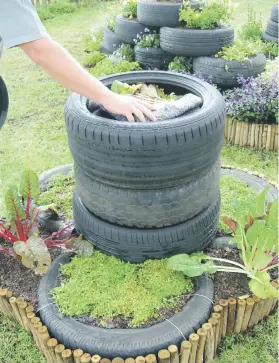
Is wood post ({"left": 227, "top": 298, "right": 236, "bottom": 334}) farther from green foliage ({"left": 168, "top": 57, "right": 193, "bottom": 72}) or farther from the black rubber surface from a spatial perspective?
green foliage ({"left": 168, "top": 57, "right": 193, "bottom": 72})

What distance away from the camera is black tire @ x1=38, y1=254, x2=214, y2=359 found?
2623 mm

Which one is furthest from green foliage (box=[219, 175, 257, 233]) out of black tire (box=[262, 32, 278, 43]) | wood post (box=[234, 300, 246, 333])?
black tire (box=[262, 32, 278, 43])

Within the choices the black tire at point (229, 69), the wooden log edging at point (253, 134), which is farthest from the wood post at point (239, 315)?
the black tire at point (229, 69)

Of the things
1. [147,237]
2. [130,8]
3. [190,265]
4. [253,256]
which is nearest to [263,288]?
[253,256]

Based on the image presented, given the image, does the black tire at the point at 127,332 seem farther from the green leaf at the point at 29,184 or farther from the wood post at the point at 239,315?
the green leaf at the point at 29,184

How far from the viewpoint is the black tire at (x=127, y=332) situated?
8.61ft

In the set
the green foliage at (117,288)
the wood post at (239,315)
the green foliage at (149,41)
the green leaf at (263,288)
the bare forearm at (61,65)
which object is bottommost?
the wood post at (239,315)

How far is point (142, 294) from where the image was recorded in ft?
9.60

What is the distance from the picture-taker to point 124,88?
3.34 metres

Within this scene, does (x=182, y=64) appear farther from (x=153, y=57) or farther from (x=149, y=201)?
(x=149, y=201)

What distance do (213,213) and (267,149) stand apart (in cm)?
272

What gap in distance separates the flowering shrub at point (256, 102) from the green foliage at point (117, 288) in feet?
10.3

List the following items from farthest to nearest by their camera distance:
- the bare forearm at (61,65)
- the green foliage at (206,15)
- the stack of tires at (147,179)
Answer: the green foliage at (206,15), the stack of tires at (147,179), the bare forearm at (61,65)

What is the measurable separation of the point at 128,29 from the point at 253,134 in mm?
3445
